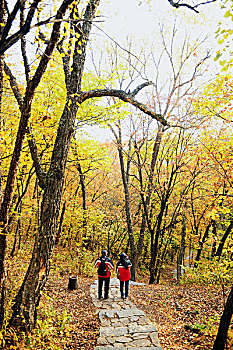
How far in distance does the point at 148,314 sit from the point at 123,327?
1.28 metres

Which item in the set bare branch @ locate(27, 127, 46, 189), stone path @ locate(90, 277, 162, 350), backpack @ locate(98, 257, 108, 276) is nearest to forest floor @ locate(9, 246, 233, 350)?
stone path @ locate(90, 277, 162, 350)

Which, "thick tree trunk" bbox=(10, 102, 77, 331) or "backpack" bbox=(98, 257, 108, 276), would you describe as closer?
"thick tree trunk" bbox=(10, 102, 77, 331)

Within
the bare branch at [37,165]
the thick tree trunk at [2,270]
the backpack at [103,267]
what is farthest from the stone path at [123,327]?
the bare branch at [37,165]

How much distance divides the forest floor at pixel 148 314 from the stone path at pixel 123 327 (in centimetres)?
19

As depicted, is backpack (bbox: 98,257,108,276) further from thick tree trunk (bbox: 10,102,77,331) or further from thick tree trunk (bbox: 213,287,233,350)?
thick tree trunk (bbox: 213,287,233,350)

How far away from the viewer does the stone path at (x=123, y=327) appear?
15.7 feet

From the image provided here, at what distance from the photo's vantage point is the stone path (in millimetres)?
4785

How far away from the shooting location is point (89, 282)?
9523mm

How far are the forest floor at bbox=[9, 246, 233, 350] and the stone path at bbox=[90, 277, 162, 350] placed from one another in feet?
0.62

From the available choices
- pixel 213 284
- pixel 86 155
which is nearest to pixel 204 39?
pixel 86 155

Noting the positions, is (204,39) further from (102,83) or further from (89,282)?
(89,282)

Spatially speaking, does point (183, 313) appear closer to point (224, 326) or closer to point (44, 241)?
point (224, 326)

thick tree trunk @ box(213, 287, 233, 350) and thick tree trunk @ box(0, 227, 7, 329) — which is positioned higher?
thick tree trunk @ box(0, 227, 7, 329)

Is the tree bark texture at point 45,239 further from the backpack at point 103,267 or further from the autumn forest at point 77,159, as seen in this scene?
the backpack at point 103,267
